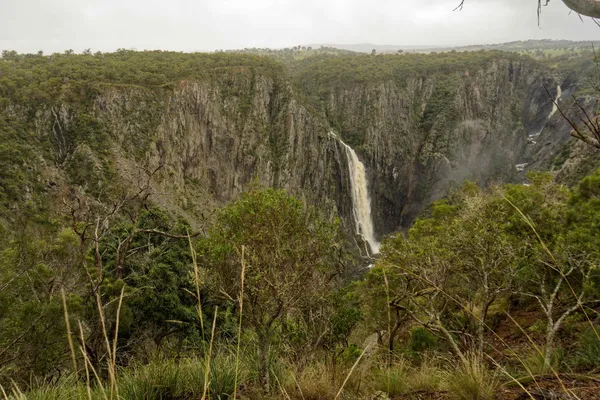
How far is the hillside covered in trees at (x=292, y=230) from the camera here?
341cm

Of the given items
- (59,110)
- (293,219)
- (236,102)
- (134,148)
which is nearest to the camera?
(293,219)

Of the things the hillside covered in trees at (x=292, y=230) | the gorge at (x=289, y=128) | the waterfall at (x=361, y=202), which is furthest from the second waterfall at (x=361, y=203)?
the hillside covered in trees at (x=292, y=230)

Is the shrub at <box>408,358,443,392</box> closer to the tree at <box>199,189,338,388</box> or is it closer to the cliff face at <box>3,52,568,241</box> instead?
the tree at <box>199,189,338,388</box>

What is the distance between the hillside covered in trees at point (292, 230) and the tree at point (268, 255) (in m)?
0.04

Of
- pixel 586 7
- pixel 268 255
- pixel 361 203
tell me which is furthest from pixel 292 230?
pixel 361 203

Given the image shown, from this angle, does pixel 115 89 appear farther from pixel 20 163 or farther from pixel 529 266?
pixel 529 266

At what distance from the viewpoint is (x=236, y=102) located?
2226 inches

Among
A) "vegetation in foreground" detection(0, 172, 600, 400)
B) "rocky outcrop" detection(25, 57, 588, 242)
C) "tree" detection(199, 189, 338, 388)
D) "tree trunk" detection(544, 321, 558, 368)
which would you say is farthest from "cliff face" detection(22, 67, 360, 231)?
"tree trunk" detection(544, 321, 558, 368)

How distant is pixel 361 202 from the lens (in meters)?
60.2

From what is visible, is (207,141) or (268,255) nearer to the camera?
(268,255)

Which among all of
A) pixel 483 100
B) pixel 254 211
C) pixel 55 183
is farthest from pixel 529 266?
pixel 483 100

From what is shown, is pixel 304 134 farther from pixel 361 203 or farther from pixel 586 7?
pixel 586 7

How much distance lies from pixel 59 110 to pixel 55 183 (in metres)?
8.78

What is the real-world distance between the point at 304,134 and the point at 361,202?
45.0ft
